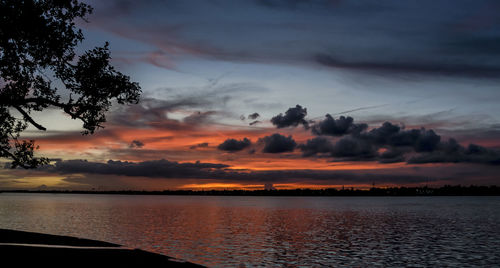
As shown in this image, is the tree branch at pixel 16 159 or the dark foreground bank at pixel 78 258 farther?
the tree branch at pixel 16 159

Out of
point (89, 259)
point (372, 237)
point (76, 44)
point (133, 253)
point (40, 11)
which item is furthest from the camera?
point (372, 237)

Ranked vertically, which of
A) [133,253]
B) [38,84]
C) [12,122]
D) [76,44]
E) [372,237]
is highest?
[76,44]

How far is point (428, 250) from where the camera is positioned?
182ft

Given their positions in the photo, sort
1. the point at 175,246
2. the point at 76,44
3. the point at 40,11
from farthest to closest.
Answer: the point at 175,246, the point at 76,44, the point at 40,11

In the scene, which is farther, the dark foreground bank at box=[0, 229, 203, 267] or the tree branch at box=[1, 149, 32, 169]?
the tree branch at box=[1, 149, 32, 169]

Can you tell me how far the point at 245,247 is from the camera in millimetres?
55500

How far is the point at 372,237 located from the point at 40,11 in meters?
61.8

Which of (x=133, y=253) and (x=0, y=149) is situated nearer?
(x=133, y=253)

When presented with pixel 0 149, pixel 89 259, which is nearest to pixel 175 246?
pixel 0 149

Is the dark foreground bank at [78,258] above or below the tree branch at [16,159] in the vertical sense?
below

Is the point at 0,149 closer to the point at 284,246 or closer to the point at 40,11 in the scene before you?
the point at 40,11

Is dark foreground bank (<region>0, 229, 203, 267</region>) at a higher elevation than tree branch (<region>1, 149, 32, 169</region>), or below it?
below

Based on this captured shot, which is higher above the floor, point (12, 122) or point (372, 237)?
point (12, 122)

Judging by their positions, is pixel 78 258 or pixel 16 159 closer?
pixel 78 258
